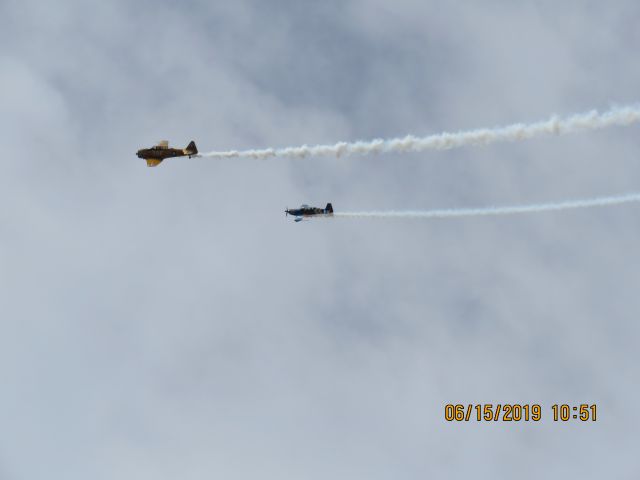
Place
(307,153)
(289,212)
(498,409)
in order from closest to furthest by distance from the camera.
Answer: (307,153) → (498,409) → (289,212)

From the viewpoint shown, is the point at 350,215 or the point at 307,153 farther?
the point at 350,215

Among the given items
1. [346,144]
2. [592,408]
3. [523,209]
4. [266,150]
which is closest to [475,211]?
[523,209]

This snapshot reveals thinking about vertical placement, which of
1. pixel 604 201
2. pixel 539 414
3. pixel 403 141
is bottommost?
pixel 539 414

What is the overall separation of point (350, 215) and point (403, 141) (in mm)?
18659

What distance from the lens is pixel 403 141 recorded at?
84.4m

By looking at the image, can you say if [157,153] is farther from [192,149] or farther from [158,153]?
[192,149]

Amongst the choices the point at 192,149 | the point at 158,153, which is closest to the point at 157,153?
the point at 158,153

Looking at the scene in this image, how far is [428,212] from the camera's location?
8694 centimetres

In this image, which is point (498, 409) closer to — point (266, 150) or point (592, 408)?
point (592, 408)

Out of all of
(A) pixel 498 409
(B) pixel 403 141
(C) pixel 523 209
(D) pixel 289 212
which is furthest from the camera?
(D) pixel 289 212

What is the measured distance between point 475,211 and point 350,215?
866 inches

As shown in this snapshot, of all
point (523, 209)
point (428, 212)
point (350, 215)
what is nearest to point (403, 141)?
point (428, 212)

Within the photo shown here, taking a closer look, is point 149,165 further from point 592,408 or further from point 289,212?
point 592,408

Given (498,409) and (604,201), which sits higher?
(604,201)
